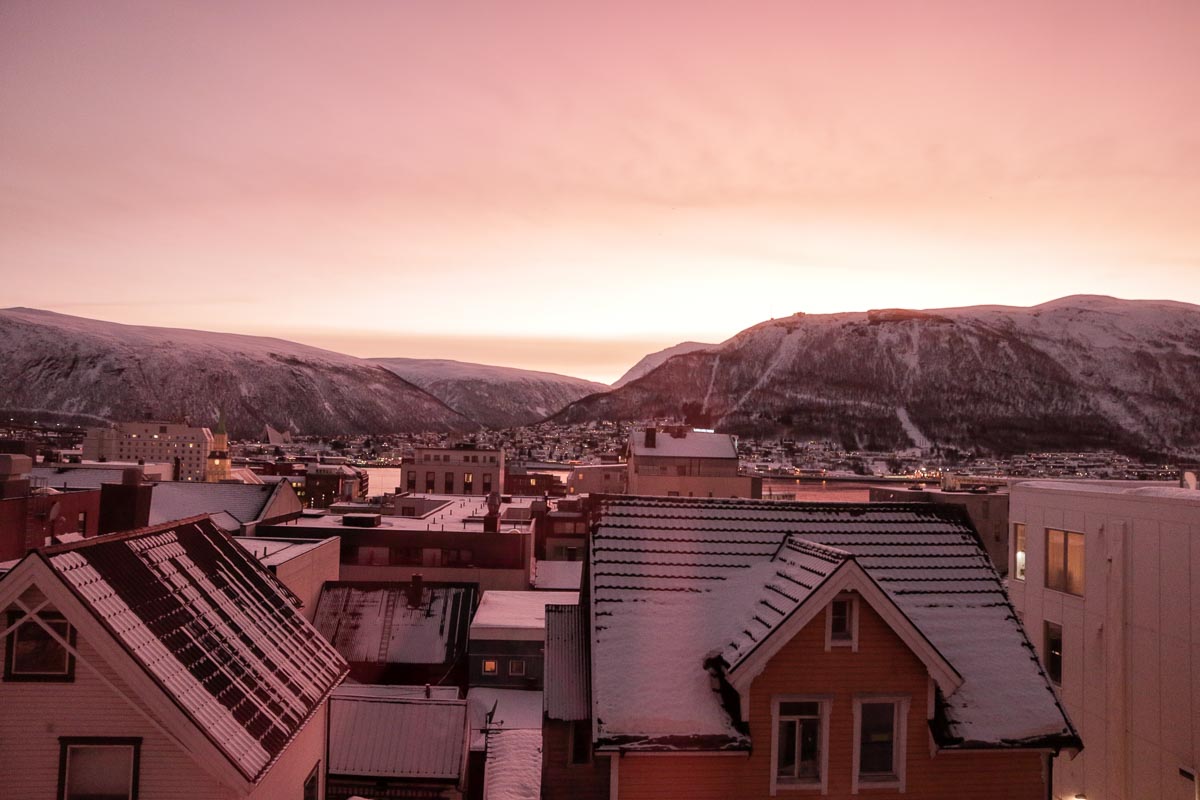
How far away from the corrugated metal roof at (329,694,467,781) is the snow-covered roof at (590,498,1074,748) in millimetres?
9254

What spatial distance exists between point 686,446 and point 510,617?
65571mm

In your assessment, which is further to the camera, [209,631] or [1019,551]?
[1019,551]

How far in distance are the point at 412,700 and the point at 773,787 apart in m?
12.4

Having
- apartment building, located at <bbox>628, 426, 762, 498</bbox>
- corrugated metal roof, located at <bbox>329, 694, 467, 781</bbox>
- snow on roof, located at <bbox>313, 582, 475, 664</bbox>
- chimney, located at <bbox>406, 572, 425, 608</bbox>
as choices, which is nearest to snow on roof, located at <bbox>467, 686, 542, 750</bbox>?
snow on roof, located at <bbox>313, 582, 475, 664</bbox>

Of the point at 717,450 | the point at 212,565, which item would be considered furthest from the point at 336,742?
the point at 717,450

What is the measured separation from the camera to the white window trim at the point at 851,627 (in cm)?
1325

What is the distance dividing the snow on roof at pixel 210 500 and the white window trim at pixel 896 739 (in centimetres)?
4739

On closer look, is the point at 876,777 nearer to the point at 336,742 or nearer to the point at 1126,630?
the point at 1126,630

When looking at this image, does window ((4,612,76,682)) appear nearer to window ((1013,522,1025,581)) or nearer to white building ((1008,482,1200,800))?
white building ((1008,482,1200,800))

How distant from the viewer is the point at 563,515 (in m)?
81.9

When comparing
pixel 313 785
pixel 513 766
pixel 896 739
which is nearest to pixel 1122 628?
pixel 896 739

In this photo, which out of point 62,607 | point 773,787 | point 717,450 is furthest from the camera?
point 717,450

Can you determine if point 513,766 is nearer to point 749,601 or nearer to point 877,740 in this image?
point 749,601

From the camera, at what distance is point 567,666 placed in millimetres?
15719
